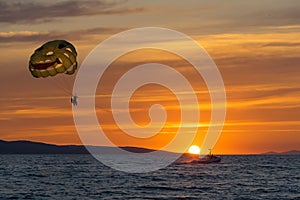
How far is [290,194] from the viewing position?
6794cm

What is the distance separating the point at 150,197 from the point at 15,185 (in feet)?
69.7

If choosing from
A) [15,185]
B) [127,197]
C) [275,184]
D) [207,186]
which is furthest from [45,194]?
[275,184]

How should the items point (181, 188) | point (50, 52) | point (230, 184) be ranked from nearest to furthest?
point (50, 52)
point (181, 188)
point (230, 184)

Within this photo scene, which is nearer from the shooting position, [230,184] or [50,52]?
[50,52]

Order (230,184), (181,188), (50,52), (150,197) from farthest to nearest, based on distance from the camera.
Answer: (230,184) < (181,188) < (150,197) < (50,52)

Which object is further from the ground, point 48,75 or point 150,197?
point 48,75

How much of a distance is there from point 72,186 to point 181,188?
11.9m

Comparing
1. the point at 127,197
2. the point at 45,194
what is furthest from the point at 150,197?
the point at 45,194

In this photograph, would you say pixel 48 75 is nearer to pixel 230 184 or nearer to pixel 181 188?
pixel 181 188

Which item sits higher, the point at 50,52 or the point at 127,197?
the point at 50,52

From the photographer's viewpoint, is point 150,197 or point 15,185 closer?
point 150,197

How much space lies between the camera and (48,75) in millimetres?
47719

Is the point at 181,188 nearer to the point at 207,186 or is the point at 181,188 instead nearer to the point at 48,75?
the point at 207,186

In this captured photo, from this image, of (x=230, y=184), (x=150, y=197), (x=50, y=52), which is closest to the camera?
(x=50, y=52)
